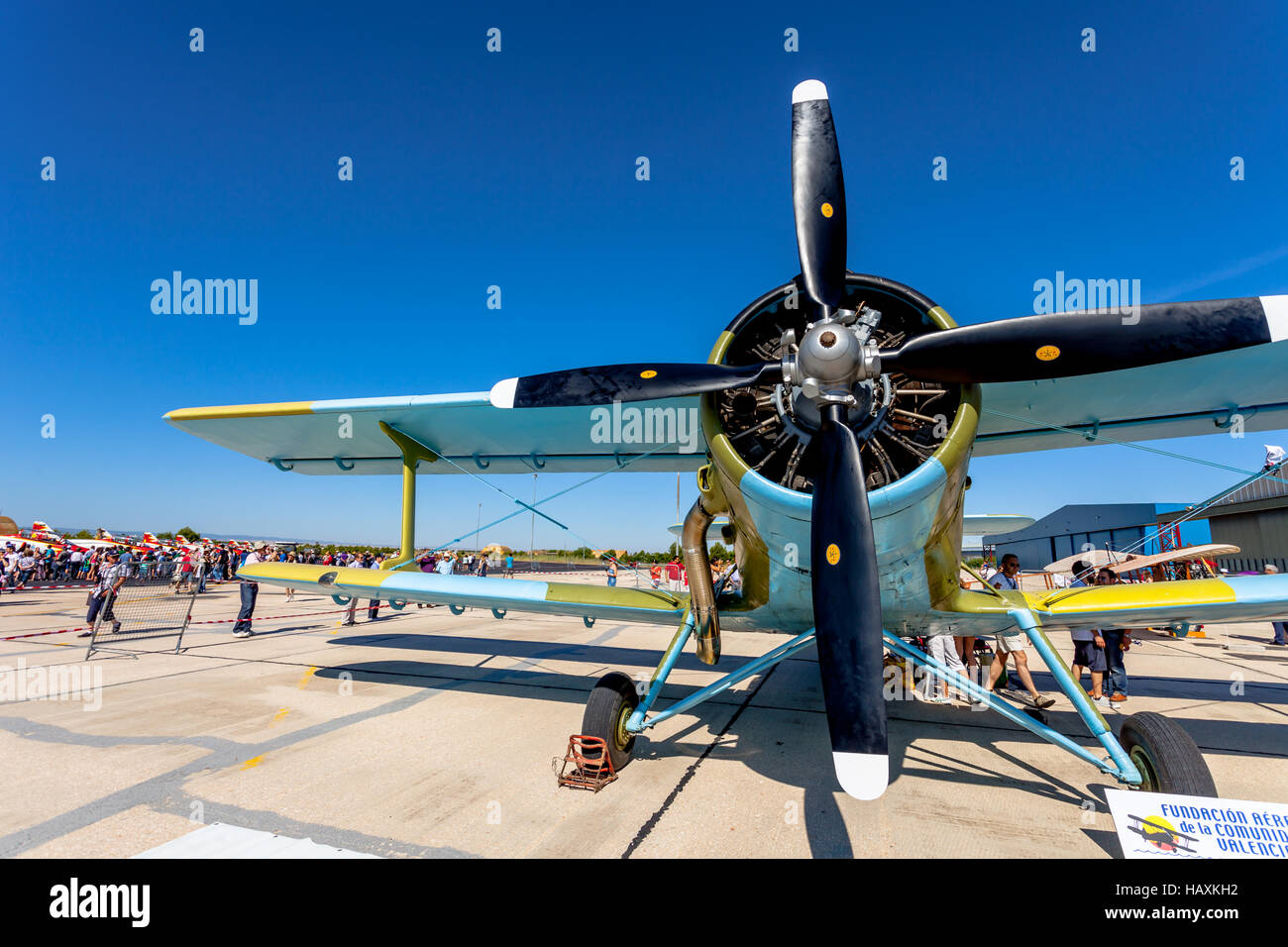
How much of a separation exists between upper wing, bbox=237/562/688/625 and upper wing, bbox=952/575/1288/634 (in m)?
2.45

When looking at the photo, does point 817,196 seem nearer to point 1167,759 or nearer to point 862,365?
point 862,365

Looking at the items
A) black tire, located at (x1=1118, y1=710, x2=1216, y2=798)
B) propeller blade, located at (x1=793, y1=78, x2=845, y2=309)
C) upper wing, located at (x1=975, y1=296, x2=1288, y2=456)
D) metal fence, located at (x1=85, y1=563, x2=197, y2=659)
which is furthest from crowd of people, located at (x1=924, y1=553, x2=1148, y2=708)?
metal fence, located at (x1=85, y1=563, x2=197, y2=659)

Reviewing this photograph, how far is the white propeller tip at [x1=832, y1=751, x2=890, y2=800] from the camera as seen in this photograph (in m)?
2.62

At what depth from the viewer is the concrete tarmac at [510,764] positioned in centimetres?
331

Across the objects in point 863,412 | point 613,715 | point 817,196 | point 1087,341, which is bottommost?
point 613,715

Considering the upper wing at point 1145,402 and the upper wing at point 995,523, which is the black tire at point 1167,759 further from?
the upper wing at point 995,523

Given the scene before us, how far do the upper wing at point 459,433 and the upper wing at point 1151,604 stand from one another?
9.99ft

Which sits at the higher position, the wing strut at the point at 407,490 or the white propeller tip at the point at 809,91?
the white propeller tip at the point at 809,91

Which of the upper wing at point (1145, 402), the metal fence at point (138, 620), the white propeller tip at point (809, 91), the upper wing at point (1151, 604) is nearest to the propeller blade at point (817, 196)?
the white propeller tip at point (809, 91)

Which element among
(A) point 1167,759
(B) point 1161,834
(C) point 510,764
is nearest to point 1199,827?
(B) point 1161,834

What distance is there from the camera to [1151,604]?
4320 millimetres

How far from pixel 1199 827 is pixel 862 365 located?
262cm

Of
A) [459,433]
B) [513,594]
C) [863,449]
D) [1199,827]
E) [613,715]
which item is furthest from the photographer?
[459,433]

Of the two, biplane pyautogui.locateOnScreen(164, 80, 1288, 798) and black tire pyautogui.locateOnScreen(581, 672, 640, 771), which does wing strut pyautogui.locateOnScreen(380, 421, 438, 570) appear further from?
black tire pyautogui.locateOnScreen(581, 672, 640, 771)
